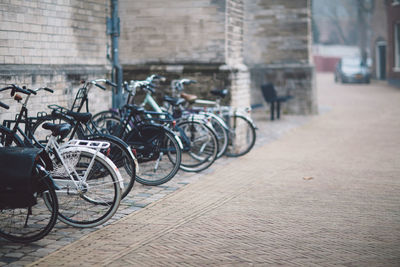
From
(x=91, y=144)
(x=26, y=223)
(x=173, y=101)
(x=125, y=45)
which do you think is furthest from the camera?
(x=125, y=45)

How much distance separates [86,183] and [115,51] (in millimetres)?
5422

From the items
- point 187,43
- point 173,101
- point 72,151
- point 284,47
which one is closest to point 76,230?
point 72,151

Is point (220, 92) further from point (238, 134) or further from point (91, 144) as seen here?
point (91, 144)

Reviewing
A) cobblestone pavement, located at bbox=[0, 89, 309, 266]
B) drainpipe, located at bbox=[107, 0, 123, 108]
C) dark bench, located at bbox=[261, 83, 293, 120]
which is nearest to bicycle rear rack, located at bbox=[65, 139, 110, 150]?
cobblestone pavement, located at bbox=[0, 89, 309, 266]

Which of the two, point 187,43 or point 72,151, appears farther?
point 187,43

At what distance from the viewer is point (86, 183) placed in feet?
20.2

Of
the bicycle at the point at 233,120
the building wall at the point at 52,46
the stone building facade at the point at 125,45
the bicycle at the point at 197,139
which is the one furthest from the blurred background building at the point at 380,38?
the bicycle at the point at 197,139

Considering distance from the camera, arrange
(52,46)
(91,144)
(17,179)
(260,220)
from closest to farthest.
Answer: (17,179), (91,144), (260,220), (52,46)

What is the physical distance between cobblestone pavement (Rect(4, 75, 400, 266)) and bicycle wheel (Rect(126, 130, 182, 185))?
149 mm

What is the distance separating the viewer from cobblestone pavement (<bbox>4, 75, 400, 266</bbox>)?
5281 millimetres

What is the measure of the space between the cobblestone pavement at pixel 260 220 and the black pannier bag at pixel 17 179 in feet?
1.38

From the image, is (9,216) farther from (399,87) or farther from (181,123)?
(399,87)

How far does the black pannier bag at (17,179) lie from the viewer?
215 inches

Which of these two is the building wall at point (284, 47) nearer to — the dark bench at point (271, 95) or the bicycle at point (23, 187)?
the dark bench at point (271, 95)
